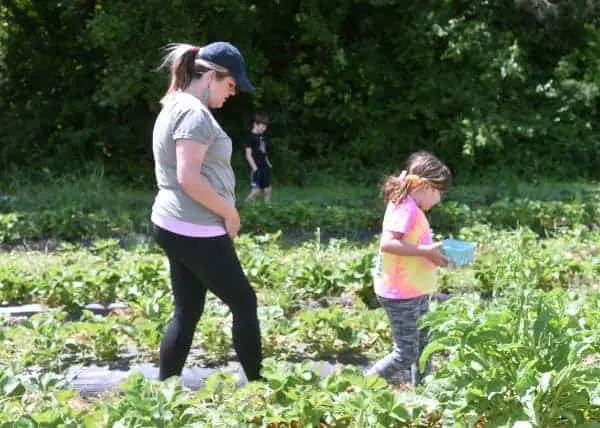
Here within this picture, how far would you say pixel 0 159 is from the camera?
15531 mm

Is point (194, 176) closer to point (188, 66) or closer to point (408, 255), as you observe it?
point (188, 66)

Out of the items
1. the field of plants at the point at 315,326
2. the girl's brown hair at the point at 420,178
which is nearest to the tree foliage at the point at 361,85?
the field of plants at the point at 315,326

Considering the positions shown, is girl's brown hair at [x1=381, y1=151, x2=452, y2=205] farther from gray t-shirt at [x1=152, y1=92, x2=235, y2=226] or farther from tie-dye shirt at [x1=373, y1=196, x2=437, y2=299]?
gray t-shirt at [x1=152, y1=92, x2=235, y2=226]

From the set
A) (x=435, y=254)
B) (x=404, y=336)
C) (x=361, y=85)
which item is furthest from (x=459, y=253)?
(x=361, y=85)

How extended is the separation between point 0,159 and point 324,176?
19.3ft

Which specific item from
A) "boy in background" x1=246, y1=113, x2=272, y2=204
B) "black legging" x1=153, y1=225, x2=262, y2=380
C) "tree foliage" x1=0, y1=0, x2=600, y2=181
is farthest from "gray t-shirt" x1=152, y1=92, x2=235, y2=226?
"tree foliage" x1=0, y1=0, x2=600, y2=181

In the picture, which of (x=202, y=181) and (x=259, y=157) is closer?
(x=202, y=181)

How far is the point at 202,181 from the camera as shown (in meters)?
3.53

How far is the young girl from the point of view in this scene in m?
3.93

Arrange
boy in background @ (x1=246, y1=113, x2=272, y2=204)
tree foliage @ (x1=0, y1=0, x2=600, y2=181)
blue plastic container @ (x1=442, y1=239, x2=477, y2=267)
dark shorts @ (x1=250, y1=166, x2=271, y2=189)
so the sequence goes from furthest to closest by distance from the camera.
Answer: tree foliage @ (x1=0, y1=0, x2=600, y2=181), dark shorts @ (x1=250, y1=166, x2=271, y2=189), boy in background @ (x1=246, y1=113, x2=272, y2=204), blue plastic container @ (x1=442, y1=239, x2=477, y2=267)

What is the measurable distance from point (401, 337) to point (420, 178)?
75cm

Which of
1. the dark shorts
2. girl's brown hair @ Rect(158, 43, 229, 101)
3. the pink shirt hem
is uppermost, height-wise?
girl's brown hair @ Rect(158, 43, 229, 101)

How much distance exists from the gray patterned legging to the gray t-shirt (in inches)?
36.9

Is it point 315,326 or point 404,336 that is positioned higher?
point 404,336
